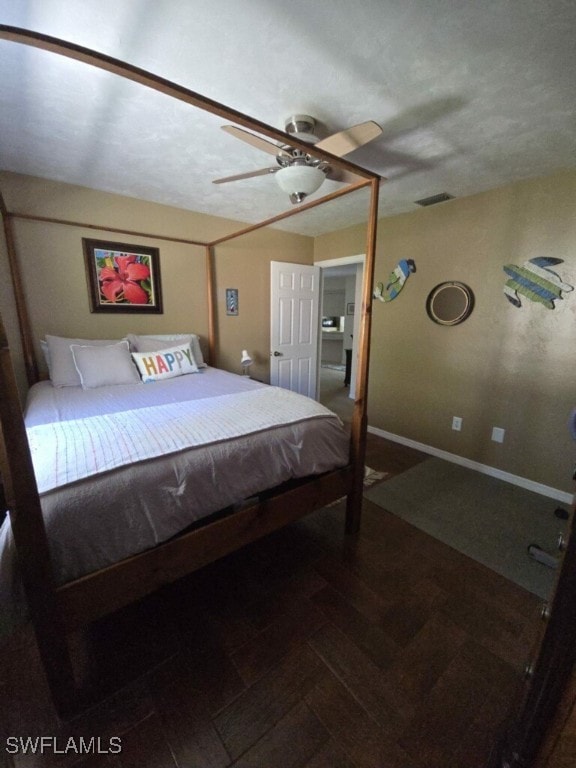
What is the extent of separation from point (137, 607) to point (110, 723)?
426mm

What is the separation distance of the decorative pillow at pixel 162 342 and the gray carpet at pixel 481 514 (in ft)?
6.85

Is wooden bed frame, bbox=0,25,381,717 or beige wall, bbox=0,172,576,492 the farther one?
beige wall, bbox=0,172,576,492

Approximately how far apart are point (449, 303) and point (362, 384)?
1.80 m

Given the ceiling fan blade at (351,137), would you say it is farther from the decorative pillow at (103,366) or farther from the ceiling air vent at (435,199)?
the decorative pillow at (103,366)

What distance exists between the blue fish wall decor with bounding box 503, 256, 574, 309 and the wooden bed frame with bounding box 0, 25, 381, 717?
1.60 meters

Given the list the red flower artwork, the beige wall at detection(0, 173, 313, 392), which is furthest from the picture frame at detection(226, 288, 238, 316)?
the red flower artwork

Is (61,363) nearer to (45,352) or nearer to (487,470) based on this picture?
(45,352)

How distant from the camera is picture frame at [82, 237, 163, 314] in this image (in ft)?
8.77

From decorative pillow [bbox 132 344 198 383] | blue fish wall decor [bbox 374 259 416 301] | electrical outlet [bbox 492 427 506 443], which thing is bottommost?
electrical outlet [bbox 492 427 506 443]

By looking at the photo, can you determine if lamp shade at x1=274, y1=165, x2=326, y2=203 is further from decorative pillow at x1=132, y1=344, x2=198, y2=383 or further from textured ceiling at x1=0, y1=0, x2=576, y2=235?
decorative pillow at x1=132, y1=344, x2=198, y2=383

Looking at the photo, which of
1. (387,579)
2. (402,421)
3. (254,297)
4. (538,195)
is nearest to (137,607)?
(387,579)

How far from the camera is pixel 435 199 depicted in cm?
269

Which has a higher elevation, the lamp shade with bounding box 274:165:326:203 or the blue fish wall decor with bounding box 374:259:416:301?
the lamp shade with bounding box 274:165:326:203

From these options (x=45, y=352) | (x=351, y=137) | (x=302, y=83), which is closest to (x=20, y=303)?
(x=45, y=352)
